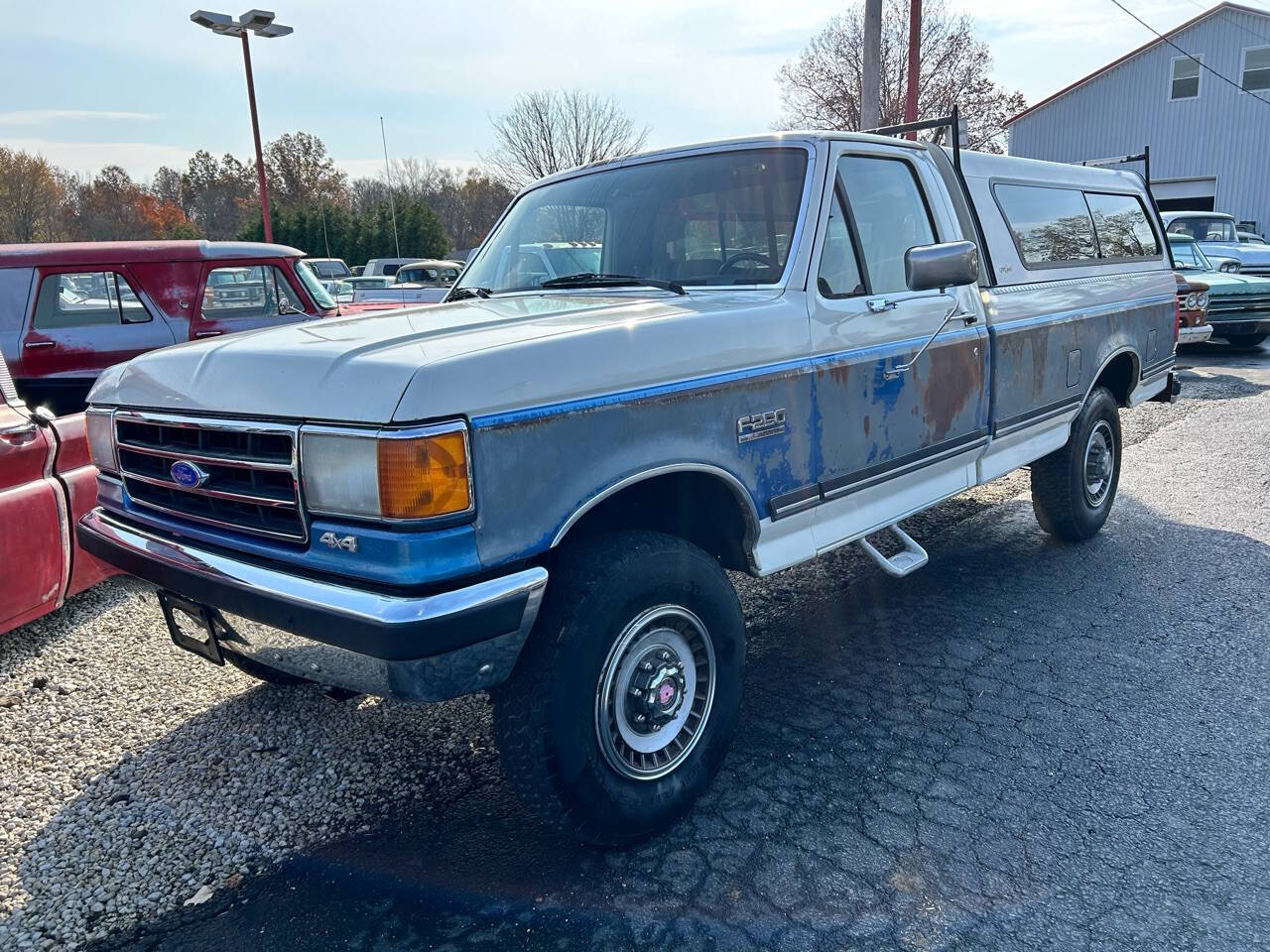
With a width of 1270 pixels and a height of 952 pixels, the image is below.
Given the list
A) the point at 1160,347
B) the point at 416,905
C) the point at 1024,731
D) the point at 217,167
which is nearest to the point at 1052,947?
the point at 1024,731

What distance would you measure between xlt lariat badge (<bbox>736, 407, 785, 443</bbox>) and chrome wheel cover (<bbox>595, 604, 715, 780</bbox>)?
594mm

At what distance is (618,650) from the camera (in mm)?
2598

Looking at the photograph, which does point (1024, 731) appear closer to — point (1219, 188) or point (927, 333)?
point (927, 333)

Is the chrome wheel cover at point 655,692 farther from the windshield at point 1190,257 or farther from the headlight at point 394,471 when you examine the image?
the windshield at point 1190,257

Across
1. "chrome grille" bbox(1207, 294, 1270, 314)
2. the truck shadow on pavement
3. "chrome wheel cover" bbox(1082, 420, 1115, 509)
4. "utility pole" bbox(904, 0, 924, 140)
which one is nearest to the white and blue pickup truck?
the truck shadow on pavement

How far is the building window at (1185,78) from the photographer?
28672mm

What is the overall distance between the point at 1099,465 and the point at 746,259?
331 centimetres

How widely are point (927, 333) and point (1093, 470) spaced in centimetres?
243

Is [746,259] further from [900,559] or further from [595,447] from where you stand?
[900,559]

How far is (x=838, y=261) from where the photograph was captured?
348 cm

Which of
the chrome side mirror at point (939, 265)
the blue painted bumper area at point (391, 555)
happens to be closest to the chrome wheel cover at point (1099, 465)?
the chrome side mirror at point (939, 265)

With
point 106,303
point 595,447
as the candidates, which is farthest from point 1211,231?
point 595,447

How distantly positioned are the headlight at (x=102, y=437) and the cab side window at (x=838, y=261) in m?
2.46

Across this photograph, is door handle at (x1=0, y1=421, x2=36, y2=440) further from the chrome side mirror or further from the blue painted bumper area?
the chrome side mirror
